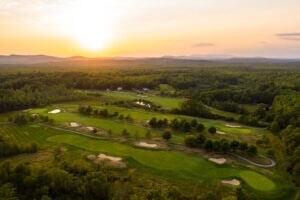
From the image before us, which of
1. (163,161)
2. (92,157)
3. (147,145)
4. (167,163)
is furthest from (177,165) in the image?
(92,157)

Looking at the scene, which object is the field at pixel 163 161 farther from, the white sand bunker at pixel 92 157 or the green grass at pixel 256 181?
the white sand bunker at pixel 92 157

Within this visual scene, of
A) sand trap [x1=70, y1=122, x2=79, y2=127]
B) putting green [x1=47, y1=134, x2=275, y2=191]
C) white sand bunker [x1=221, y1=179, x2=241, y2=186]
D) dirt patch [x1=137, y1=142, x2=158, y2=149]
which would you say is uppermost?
sand trap [x1=70, y1=122, x2=79, y2=127]

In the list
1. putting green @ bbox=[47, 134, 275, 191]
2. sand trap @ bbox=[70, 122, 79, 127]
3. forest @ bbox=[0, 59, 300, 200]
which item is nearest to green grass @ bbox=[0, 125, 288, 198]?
putting green @ bbox=[47, 134, 275, 191]

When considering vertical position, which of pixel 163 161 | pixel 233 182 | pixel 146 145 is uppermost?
pixel 146 145

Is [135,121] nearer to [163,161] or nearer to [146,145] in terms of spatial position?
[146,145]

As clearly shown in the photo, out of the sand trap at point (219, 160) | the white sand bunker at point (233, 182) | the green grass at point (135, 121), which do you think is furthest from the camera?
the green grass at point (135, 121)

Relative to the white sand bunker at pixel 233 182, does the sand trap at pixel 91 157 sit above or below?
above

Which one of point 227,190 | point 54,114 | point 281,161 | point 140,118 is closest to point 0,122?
point 54,114

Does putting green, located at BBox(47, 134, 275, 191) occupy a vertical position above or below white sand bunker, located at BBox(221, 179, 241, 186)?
above

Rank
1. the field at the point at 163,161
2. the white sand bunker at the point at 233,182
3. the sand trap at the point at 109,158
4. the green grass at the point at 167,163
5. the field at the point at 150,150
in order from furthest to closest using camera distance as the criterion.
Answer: the sand trap at the point at 109,158 → the field at the point at 163,161 → the field at the point at 150,150 → the green grass at the point at 167,163 → the white sand bunker at the point at 233,182

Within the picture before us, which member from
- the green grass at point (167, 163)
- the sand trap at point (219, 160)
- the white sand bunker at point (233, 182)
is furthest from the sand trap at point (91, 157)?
the white sand bunker at point (233, 182)

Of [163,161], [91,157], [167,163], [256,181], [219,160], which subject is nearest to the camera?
[256,181]

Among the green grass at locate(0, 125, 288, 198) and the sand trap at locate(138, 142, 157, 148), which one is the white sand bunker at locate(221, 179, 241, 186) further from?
the sand trap at locate(138, 142, 157, 148)
